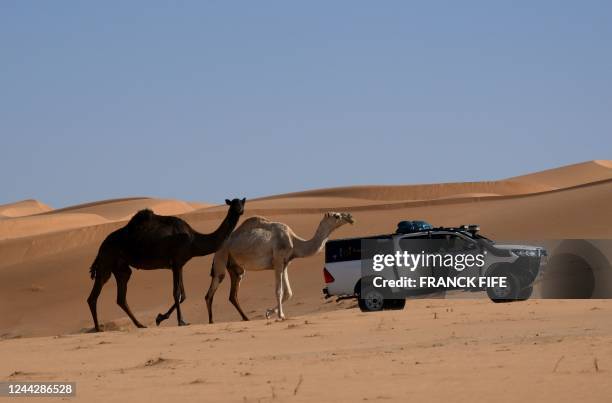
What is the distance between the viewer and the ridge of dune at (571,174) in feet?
385

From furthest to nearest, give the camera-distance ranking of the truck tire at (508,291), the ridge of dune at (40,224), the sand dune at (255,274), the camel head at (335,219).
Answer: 1. the ridge of dune at (40,224)
2. the sand dune at (255,274)
3. the truck tire at (508,291)
4. the camel head at (335,219)

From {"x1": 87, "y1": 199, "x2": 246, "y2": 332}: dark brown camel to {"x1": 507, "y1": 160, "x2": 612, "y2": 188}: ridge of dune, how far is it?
9535cm

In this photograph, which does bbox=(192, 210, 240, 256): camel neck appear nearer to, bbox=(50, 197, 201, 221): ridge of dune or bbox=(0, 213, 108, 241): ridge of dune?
bbox=(0, 213, 108, 241): ridge of dune

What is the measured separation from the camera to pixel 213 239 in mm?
23734

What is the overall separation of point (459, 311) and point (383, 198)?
77355mm

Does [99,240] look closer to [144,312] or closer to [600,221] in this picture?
[144,312]

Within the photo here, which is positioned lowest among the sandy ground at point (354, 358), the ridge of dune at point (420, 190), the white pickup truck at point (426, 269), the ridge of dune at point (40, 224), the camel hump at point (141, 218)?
the sandy ground at point (354, 358)

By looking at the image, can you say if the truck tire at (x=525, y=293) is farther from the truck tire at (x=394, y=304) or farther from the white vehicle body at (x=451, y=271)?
the truck tire at (x=394, y=304)

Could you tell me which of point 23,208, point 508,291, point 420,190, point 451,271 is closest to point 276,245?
point 451,271

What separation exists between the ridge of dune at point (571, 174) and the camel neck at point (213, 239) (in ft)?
312

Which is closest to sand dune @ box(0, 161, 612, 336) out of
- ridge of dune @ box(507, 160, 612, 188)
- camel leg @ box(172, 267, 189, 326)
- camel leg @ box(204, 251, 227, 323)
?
camel leg @ box(204, 251, 227, 323)

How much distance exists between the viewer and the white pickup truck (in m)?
23.0

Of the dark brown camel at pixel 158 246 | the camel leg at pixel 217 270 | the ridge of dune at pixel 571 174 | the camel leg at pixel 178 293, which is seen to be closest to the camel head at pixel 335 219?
the dark brown camel at pixel 158 246

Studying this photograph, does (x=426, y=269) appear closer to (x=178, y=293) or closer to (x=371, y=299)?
(x=371, y=299)
